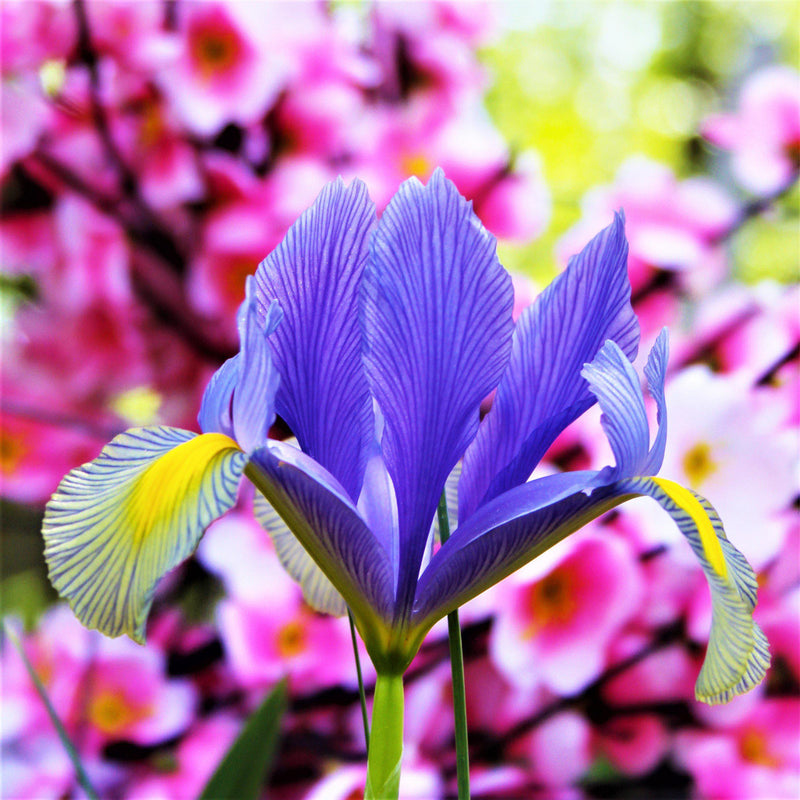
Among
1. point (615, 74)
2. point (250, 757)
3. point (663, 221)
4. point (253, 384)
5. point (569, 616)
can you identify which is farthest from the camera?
point (615, 74)

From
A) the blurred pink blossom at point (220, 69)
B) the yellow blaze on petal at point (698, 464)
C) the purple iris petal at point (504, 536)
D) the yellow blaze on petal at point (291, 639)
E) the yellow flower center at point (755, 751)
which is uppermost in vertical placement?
the blurred pink blossom at point (220, 69)

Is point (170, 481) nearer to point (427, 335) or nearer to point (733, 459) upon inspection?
point (427, 335)

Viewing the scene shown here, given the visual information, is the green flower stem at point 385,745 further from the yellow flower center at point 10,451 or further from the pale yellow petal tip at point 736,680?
the yellow flower center at point 10,451

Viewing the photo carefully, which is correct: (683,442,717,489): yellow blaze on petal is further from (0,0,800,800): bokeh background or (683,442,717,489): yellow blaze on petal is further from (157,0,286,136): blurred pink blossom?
(157,0,286,136): blurred pink blossom

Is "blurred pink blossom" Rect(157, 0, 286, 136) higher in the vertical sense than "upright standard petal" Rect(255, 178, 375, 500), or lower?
higher

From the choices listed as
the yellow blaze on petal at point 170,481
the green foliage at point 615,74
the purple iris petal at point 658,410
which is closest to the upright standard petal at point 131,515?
the yellow blaze on petal at point 170,481

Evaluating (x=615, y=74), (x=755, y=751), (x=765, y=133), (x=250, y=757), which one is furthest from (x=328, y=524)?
(x=615, y=74)

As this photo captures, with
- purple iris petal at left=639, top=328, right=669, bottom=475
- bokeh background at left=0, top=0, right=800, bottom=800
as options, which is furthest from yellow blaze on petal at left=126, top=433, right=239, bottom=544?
bokeh background at left=0, top=0, right=800, bottom=800

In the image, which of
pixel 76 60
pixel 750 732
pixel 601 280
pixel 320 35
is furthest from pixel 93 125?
pixel 750 732
